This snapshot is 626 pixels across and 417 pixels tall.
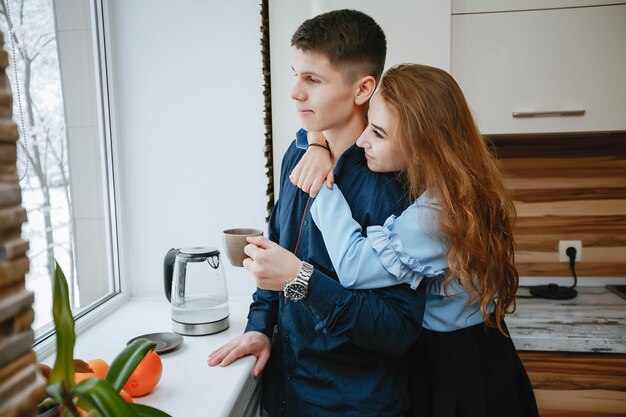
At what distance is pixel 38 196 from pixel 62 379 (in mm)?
938

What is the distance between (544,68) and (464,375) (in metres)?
1.14

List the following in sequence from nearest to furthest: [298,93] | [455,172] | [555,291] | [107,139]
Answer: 1. [455,172]
2. [298,93]
3. [107,139]
4. [555,291]

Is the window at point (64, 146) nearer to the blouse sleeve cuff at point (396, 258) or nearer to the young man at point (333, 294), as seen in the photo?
the young man at point (333, 294)

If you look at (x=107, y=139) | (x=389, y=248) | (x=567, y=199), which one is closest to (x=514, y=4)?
(x=567, y=199)

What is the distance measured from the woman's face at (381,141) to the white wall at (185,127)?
0.65m

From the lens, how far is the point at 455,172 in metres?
1.07

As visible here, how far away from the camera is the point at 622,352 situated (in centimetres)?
168

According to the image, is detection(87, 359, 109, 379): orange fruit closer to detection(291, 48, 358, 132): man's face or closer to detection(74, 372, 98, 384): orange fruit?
detection(74, 372, 98, 384): orange fruit

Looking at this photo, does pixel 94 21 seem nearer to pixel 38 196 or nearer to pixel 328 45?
pixel 38 196

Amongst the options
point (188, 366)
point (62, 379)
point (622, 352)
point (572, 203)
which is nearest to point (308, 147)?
point (188, 366)

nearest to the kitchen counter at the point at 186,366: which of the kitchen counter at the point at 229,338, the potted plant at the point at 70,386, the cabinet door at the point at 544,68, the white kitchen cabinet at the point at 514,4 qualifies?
the kitchen counter at the point at 229,338

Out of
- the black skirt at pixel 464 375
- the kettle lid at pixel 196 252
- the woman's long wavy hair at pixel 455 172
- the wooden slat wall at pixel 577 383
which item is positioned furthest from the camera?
the wooden slat wall at pixel 577 383

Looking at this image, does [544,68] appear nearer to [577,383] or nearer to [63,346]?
[577,383]

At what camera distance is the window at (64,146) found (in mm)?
1267
